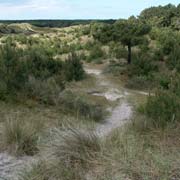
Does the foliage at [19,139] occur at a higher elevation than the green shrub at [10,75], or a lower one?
higher

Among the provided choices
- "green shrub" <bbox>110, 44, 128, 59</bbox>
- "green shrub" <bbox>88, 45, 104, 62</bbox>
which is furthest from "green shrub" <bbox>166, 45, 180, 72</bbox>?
"green shrub" <bbox>88, 45, 104, 62</bbox>

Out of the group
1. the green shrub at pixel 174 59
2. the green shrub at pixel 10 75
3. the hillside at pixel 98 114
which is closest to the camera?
the hillside at pixel 98 114

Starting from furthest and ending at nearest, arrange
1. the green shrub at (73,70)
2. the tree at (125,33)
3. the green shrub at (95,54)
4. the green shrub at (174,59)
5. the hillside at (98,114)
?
the green shrub at (95,54), the tree at (125,33), the green shrub at (174,59), the green shrub at (73,70), the hillside at (98,114)

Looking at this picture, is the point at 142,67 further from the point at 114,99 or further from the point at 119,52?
the point at 114,99

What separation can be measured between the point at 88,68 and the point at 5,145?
22901 mm

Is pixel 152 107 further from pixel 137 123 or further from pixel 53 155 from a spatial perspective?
pixel 53 155

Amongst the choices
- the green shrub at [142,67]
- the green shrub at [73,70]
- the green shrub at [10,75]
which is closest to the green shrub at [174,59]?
the green shrub at [142,67]

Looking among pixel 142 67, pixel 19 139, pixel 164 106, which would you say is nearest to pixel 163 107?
pixel 164 106

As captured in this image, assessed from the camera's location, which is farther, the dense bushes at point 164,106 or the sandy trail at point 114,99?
the sandy trail at point 114,99

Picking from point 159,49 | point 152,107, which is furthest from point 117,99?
point 159,49

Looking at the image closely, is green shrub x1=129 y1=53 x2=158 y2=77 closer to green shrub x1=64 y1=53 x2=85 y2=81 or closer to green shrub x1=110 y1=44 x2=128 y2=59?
green shrub x1=110 y1=44 x2=128 y2=59

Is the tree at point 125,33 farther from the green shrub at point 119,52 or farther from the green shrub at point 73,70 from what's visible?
the green shrub at point 73,70

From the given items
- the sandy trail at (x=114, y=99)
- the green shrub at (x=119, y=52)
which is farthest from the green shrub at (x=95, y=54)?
the sandy trail at (x=114, y=99)

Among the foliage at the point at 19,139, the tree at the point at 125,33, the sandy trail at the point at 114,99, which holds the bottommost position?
the sandy trail at the point at 114,99
